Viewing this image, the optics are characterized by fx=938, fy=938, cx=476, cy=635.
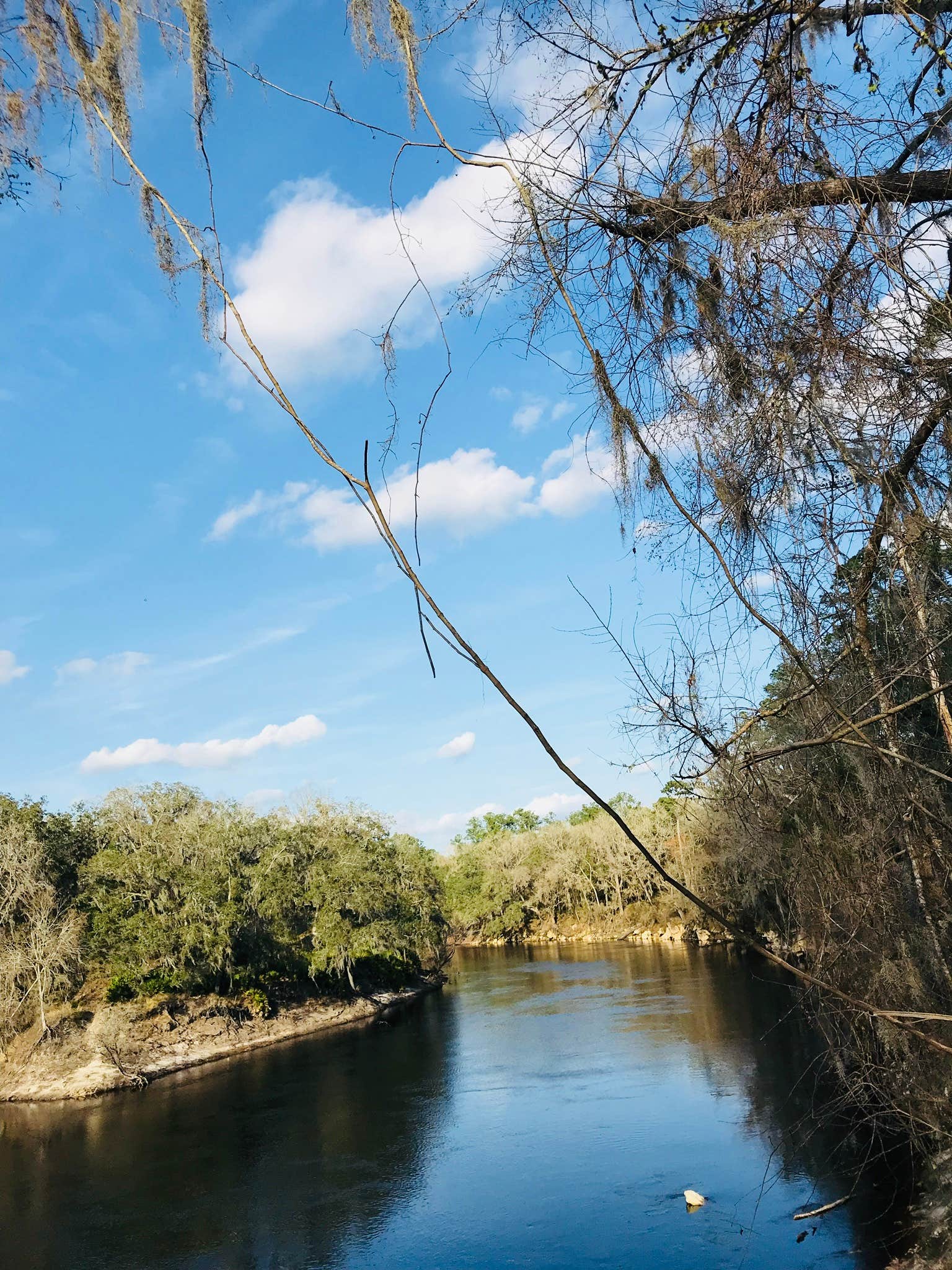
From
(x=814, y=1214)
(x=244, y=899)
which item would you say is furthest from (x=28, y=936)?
(x=814, y=1214)

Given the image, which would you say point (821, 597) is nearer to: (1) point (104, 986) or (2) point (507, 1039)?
(2) point (507, 1039)

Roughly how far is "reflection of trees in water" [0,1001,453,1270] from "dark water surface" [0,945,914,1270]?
0.17 ft

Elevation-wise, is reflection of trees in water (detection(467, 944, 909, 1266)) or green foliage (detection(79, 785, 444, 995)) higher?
green foliage (detection(79, 785, 444, 995))

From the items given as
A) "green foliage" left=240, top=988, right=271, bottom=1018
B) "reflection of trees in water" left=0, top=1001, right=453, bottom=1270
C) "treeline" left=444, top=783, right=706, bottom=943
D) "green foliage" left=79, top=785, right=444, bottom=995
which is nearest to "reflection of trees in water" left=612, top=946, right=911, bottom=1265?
"reflection of trees in water" left=0, top=1001, right=453, bottom=1270

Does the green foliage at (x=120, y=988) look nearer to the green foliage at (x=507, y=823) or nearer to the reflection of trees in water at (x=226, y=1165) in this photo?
the reflection of trees in water at (x=226, y=1165)

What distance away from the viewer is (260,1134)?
16.6m

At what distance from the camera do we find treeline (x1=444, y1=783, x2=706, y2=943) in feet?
165

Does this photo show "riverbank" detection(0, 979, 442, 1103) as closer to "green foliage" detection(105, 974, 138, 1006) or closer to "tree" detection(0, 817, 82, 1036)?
"green foliage" detection(105, 974, 138, 1006)

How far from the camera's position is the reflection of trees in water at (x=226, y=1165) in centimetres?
1209

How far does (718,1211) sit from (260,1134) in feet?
29.0

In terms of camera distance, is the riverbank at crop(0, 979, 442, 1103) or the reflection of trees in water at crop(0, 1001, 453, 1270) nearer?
the reflection of trees in water at crop(0, 1001, 453, 1270)

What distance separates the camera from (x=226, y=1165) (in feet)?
49.3

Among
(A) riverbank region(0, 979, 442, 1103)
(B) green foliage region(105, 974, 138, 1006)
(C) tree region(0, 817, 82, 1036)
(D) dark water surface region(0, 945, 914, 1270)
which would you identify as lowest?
(D) dark water surface region(0, 945, 914, 1270)

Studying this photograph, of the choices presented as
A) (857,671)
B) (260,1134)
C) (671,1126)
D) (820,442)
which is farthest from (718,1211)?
(820,442)
